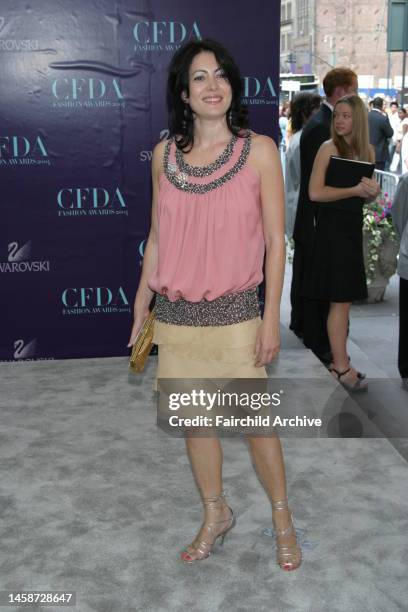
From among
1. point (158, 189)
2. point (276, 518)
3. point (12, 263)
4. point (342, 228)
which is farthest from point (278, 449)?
point (12, 263)

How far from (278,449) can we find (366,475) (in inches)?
44.1

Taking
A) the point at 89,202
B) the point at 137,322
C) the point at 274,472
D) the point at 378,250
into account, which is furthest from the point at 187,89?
the point at 378,250

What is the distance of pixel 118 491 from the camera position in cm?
403

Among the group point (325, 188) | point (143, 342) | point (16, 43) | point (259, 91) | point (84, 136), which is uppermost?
point (16, 43)

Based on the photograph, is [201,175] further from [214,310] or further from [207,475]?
[207,475]

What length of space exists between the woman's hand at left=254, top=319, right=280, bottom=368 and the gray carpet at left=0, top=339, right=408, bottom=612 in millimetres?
842

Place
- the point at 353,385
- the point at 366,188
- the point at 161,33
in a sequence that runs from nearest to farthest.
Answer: the point at 366,188, the point at 353,385, the point at 161,33

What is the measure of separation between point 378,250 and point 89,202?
124 inches

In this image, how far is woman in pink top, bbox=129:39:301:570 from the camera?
3.06m

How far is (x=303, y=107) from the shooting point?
707 cm

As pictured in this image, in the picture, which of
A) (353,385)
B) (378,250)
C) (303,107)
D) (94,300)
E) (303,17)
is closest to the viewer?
(353,385)

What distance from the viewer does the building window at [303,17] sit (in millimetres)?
101188

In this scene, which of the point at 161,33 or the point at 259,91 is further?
the point at 259,91

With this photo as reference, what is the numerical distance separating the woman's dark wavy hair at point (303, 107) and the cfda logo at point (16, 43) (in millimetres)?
2312
